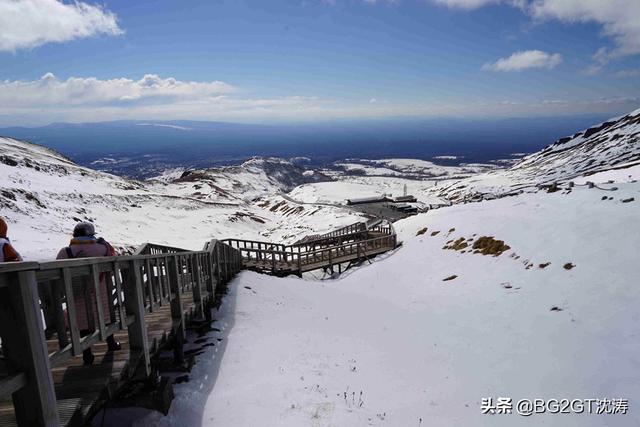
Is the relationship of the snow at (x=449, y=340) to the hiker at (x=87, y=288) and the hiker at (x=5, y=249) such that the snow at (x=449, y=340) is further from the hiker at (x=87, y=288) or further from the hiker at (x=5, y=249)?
the hiker at (x=5, y=249)

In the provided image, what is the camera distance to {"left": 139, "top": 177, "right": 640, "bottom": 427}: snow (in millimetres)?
6387

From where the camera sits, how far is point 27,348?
3.01 m

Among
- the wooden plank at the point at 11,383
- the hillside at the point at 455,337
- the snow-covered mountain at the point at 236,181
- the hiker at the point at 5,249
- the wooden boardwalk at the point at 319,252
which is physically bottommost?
the snow-covered mountain at the point at 236,181

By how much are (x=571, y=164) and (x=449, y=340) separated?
100628 millimetres

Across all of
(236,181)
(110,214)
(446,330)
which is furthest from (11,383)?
(236,181)

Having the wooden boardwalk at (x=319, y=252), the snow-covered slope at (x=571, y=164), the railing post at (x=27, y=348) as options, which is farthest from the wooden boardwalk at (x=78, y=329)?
the snow-covered slope at (x=571, y=164)

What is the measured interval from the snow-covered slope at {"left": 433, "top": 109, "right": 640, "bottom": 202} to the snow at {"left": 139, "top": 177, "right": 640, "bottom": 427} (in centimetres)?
3623

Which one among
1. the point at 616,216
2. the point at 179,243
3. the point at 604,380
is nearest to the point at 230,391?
the point at 604,380

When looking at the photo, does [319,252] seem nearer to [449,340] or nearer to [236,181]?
[449,340]

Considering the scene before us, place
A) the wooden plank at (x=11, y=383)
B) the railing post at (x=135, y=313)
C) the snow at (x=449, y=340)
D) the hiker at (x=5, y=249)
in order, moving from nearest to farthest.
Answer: the wooden plank at (x=11, y=383) → the hiker at (x=5, y=249) → the railing post at (x=135, y=313) → the snow at (x=449, y=340)

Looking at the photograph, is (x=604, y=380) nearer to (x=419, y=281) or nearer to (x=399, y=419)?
(x=399, y=419)

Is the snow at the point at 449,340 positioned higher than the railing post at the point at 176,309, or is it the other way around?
the railing post at the point at 176,309

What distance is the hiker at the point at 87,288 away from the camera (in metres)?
4.32

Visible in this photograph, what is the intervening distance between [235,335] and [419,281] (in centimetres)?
1005
